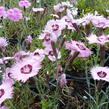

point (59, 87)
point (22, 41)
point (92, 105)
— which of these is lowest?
point (22, 41)

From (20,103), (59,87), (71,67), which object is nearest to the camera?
(59,87)

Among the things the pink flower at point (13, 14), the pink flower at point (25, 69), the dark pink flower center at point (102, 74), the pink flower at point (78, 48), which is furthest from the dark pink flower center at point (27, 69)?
the pink flower at point (13, 14)

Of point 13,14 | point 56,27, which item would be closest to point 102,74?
point 56,27

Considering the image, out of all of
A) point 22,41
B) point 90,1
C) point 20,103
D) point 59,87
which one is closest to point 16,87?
point 20,103

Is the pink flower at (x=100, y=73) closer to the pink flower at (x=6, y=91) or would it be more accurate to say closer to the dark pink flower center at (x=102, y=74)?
the dark pink flower center at (x=102, y=74)

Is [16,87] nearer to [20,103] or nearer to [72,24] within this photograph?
[20,103]

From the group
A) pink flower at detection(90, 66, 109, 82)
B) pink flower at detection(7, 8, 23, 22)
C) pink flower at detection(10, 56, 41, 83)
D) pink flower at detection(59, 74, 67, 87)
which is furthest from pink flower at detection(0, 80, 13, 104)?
pink flower at detection(7, 8, 23, 22)

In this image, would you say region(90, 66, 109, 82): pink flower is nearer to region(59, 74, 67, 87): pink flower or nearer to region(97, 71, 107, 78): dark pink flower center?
region(97, 71, 107, 78): dark pink flower center

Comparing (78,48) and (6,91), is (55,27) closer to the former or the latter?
(78,48)
